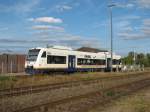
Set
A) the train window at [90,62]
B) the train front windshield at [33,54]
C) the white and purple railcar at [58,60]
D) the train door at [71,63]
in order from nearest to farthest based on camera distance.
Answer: the white and purple railcar at [58,60] < the train front windshield at [33,54] < the train door at [71,63] < the train window at [90,62]

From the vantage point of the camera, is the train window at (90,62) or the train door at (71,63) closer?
the train door at (71,63)

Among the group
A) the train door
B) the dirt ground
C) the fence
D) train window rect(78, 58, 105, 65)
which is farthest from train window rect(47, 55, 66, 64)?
the dirt ground

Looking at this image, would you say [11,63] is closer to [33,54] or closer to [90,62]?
[90,62]

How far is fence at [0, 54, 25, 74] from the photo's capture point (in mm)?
45719

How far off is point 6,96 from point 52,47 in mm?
19831

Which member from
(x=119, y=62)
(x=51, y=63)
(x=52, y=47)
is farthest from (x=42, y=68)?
(x=119, y=62)

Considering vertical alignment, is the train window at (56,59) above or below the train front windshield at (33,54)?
below

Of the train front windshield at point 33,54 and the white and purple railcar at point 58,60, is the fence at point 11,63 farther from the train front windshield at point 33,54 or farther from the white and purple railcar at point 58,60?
the train front windshield at point 33,54

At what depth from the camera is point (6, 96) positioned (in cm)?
1512

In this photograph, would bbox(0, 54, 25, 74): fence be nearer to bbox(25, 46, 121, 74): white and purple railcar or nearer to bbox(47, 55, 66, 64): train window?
bbox(25, 46, 121, 74): white and purple railcar

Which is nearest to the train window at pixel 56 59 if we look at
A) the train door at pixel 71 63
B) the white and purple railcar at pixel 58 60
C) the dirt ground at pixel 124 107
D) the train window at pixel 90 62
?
the white and purple railcar at pixel 58 60

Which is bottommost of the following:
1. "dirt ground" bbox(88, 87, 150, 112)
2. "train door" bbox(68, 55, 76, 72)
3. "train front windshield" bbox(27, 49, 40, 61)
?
"dirt ground" bbox(88, 87, 150, 112)

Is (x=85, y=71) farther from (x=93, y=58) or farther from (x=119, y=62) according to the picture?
(x=119, y=62)

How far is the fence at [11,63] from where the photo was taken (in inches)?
1800
